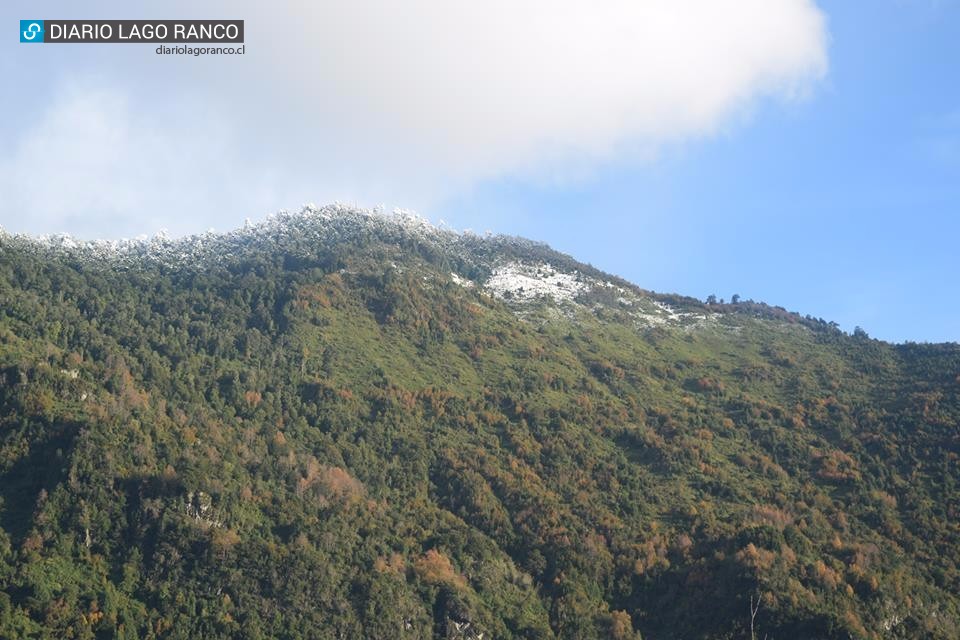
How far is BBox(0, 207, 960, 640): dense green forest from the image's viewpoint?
115 meters

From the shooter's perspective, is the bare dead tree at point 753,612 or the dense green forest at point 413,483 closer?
the dense green forest at point 413,483

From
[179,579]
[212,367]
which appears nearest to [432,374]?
[212,367]

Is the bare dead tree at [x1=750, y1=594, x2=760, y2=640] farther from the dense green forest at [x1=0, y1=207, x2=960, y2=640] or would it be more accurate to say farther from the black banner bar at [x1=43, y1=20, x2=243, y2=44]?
the black banner bar at [x1=43, y1=20, x2=243, y2=44]

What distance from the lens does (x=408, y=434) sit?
521 ft

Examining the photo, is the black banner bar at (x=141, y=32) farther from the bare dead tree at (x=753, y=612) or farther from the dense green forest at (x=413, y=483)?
the bare dead tree at (x=753, y=612)

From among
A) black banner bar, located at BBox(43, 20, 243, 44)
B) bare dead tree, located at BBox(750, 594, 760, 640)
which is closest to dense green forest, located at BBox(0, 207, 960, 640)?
bare dead tree, located at BBox(750, 594, 760, 640)

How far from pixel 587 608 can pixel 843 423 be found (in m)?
77.0

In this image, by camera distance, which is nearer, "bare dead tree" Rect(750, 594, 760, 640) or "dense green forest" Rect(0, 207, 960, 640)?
"dense green forest" Rect(0, 207, 960, 640)

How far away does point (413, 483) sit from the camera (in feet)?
486

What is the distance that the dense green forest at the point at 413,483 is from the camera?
11481cm

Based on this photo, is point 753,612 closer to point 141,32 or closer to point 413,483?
point 413,483

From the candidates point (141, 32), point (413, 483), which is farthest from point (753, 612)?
point (141, 32)

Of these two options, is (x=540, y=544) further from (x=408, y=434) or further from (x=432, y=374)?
(x=432, y=374)

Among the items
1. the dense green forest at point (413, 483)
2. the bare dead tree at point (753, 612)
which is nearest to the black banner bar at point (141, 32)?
the dense green forest at point (413, 483)
